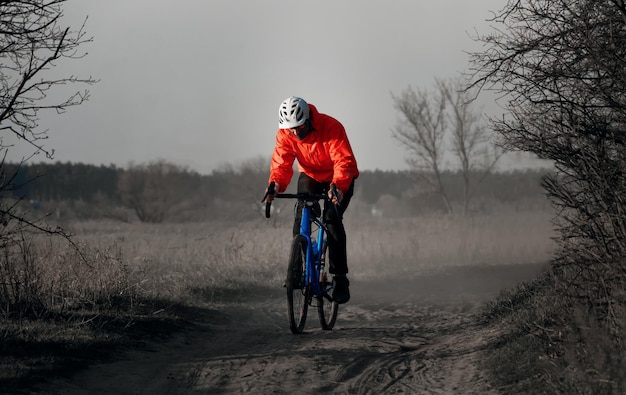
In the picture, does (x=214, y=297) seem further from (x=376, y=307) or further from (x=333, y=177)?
(x=333, y=177)

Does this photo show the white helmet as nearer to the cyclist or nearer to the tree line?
the cyclist

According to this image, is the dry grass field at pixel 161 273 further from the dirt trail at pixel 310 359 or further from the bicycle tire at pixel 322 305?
the bicycle tire at pixel 322 305

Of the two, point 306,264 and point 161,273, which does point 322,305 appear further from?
point 161,273

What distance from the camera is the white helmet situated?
704 cm

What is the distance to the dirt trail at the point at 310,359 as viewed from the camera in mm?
5242

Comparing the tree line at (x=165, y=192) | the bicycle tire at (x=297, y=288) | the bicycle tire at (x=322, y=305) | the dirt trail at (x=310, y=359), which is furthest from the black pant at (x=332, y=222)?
the tree line at (x=165, y=192)

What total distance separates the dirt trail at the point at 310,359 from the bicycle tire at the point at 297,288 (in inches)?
7.7

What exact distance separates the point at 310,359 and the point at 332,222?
1.92m

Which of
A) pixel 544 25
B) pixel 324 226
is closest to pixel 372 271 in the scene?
pixel 324 226

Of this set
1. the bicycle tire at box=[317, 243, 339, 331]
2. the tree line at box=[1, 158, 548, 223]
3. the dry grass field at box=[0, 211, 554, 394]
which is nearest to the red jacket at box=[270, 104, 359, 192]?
the bicycle tire at box=[317, 243, 339, 331]

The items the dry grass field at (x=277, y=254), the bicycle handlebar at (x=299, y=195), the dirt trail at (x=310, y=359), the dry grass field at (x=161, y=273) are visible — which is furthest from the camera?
the dry grass field at (x=277, y=254)

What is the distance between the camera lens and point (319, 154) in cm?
746

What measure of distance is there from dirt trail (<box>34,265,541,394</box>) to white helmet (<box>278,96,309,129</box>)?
2.29 meters

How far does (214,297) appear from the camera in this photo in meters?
10.9
